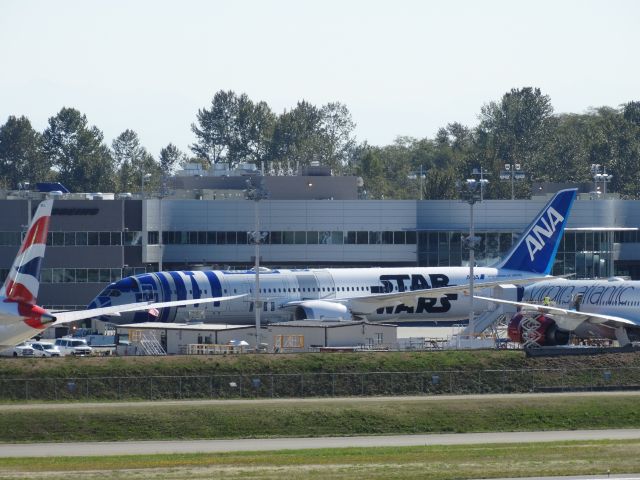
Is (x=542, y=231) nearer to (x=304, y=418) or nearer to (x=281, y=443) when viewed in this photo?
(x=304, y=418)

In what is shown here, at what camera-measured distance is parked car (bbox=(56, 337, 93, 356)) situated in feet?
271

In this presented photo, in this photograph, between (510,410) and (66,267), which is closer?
(510,410)

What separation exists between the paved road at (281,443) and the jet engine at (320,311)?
109ft

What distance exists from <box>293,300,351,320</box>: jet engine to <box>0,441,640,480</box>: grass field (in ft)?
125

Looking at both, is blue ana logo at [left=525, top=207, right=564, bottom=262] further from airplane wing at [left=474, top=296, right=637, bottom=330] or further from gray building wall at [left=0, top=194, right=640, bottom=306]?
gray building wall at [left=0, top=194, right=640, bottom=306]

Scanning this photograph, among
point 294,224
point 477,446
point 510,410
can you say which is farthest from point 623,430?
point 294,224

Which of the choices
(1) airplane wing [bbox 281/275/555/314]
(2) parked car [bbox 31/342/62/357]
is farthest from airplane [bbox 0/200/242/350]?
(1) airplane wing [bbox 281/275/555/314]

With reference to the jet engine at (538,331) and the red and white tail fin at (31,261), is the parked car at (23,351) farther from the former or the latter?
the red and white tail fin at (31,261)

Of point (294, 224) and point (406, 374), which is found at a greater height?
point (294, 224)

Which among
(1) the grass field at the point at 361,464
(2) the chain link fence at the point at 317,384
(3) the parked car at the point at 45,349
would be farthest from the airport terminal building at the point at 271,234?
(1) the grass field at the point at 361,464

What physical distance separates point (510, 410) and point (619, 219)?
69569 millimetres

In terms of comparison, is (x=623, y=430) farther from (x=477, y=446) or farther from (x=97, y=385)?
(x=97, y=385)

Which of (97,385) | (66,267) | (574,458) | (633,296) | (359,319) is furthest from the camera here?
(66,267)

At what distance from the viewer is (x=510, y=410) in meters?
59.5
